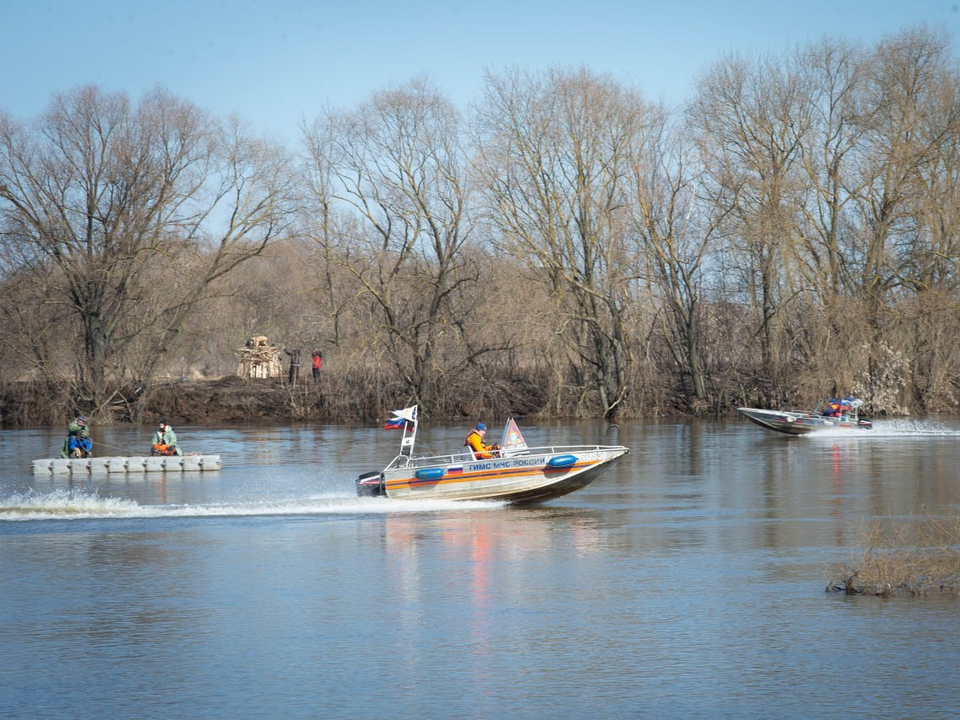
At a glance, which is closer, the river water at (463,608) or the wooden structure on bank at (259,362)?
the river water at (463,608)

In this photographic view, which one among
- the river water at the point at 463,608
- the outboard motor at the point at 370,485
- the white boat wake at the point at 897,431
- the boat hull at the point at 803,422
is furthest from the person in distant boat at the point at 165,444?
the white boat wake at the point at 897,431

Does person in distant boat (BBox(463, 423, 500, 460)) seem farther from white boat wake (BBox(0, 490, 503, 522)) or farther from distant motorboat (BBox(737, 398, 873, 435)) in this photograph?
distant motorboat (BBox(737, 398, 873, 435))

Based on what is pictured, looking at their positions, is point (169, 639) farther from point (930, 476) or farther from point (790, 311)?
point (790, 311)

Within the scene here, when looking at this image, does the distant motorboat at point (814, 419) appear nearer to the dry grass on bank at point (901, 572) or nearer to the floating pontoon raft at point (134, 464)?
the floating pontoon raft at point (134, 464)

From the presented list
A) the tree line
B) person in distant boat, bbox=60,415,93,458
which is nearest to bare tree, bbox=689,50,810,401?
the tree line

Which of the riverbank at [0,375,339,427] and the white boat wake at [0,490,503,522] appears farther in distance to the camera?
the riverbank at [0,375,339,427]

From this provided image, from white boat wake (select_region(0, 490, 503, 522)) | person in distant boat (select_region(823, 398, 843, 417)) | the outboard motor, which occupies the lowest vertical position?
white boat wake (select_region(0, 490, 503, 522))

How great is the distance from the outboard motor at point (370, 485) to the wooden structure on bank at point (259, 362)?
5012cm

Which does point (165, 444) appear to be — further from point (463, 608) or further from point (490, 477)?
point (463, 608)

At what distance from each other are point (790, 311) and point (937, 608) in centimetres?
4973

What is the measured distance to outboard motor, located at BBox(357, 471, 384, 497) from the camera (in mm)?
28391

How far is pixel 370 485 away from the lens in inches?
1124

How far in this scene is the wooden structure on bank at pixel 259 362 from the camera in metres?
78.9

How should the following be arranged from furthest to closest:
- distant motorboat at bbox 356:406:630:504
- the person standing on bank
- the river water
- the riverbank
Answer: the person standing on bank
the riverbank
distant motorboat at bbox 356:406:630:504
the river water
